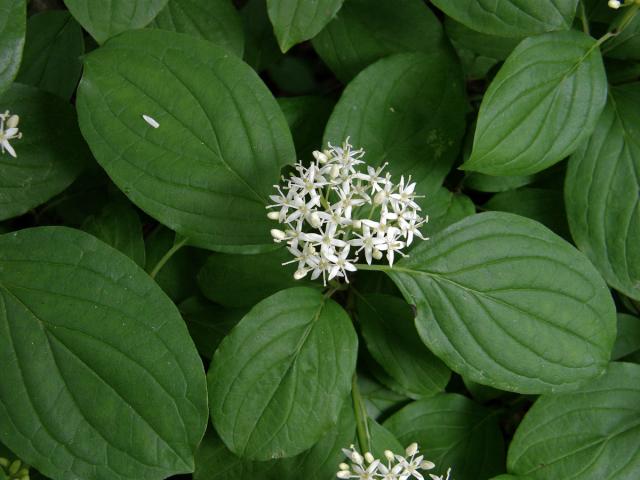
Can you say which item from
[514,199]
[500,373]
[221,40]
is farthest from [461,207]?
[221,40]

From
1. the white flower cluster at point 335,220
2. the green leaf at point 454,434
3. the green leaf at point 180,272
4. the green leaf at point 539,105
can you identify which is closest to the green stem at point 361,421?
the green leaf at point 454,434

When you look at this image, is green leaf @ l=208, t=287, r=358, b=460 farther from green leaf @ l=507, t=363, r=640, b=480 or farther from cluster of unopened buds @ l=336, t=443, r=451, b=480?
green leaf @ l=507, t=363, r=640, b=480

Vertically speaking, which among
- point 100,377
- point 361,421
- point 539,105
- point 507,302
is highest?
point 539,105

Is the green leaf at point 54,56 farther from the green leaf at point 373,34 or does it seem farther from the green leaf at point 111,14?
the green leaf at point 373,34

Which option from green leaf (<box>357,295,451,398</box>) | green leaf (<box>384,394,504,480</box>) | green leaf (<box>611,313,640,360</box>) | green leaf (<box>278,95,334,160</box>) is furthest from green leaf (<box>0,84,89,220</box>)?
green leaf (<box>611,313,640,360</box>)

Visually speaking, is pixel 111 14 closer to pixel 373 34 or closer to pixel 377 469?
pixel 373 34

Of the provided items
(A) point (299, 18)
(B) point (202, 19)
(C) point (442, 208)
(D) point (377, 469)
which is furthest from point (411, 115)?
(D) point (377, 469)

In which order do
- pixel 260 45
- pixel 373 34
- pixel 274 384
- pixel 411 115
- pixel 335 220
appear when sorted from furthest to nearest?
pixel 260 45, pixel 373 34, pixel 411 115, pixel 274 384, pixel 335 220
